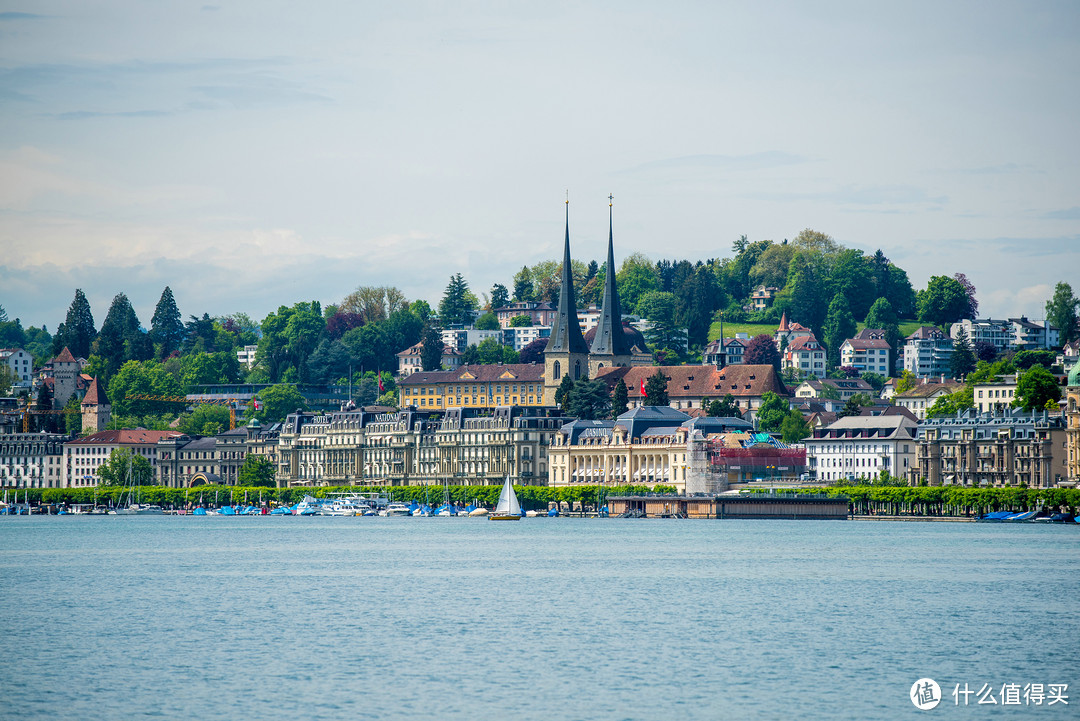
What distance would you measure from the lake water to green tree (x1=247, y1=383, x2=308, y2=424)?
10195cm

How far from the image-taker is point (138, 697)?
3791 cm

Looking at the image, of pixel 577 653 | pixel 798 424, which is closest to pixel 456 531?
pixel 798 424

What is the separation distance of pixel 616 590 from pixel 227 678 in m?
22.7

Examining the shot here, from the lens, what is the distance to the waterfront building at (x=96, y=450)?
175 m

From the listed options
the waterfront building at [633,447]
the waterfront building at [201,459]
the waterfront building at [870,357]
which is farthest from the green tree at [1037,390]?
the waterfront building at [201,459]

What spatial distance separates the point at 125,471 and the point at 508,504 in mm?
52704

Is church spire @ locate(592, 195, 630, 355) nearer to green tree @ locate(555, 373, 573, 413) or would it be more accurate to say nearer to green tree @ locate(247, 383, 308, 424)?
green tree @ locate(555, 373, 573, 413)

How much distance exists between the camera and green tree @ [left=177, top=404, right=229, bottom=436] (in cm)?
19073

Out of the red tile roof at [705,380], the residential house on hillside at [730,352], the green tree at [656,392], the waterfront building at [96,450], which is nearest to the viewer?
the green tree at [656,392]

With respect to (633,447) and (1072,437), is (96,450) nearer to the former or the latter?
(633,447)

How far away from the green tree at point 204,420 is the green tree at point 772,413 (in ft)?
202

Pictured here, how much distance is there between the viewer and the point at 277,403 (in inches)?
7456

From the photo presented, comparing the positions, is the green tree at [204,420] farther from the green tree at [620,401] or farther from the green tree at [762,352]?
the green tree at [762,352]

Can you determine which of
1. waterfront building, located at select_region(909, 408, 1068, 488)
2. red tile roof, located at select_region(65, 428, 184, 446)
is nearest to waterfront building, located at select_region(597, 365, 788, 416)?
waterfront building, located at select_region(909, 408, 1068, 488)
